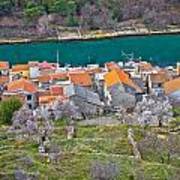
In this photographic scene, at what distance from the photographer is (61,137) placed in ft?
68.2

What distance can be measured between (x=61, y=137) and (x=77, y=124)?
3.68 metres

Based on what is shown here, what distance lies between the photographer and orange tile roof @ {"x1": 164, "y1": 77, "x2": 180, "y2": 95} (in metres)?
30.0

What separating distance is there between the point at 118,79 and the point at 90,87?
49.6 inches

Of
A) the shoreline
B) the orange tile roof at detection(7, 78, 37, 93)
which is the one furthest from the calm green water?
the orange tile roof at detection(7, 78, 37, 93)

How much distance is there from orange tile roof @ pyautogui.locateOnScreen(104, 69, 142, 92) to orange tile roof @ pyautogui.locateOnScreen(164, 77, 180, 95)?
1.16 meters

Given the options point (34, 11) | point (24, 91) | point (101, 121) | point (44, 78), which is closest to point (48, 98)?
point (24, 91)

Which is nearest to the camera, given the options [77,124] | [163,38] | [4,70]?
[77,124]

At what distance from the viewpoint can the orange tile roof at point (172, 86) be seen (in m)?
30.0

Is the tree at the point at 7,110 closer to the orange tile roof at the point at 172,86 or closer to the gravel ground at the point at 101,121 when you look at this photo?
the gravel ground at the point at 101,121

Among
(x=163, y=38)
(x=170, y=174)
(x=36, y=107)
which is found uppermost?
(x=163, y=38)

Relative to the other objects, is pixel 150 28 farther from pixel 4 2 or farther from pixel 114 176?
pixel 114 176

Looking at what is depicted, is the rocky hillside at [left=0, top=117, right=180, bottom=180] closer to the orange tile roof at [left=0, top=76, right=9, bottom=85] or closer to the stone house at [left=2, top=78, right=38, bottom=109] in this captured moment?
the stone house at [left=2, top=78, right=38, bottom=109]

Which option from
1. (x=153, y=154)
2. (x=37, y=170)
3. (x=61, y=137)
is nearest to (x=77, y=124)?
(x=61, y=137)

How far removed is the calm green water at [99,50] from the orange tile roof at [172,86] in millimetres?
9841
